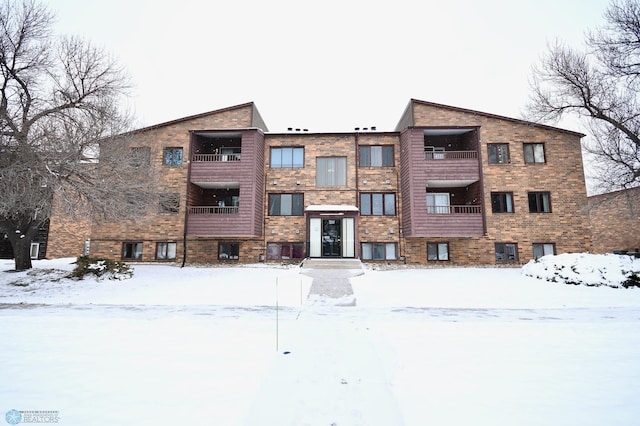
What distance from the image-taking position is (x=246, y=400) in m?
2.97

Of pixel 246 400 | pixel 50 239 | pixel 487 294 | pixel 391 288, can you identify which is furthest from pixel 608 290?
pixel 50 239

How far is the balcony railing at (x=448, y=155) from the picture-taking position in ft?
58.1

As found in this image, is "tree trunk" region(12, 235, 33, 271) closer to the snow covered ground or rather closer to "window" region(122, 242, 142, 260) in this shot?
"window" region(122, 242, 142, 260)

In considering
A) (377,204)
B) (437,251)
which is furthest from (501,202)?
(377,204)

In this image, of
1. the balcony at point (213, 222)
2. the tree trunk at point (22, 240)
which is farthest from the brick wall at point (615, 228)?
the tree trunk at point (22, 240)

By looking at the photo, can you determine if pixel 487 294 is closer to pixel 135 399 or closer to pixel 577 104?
pixel 135 399

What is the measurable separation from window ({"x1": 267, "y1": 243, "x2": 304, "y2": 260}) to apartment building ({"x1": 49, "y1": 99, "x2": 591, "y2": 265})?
2.6 inches

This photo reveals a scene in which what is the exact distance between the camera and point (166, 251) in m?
18.1

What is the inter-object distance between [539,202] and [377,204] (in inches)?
383

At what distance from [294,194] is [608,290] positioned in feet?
49.5

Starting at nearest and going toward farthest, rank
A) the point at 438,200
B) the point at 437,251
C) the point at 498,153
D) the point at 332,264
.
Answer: the point at 332,264, the point at 437,251, the point at 498,153, the point at 438,200

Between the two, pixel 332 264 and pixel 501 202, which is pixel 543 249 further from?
pixel 332 264

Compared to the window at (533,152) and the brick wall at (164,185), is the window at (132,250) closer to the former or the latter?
the brick wall at (164,185)

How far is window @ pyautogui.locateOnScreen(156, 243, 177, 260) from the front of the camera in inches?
712
